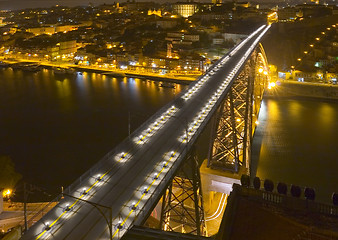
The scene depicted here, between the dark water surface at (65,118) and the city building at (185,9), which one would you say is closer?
the dark water surface at (65,118)

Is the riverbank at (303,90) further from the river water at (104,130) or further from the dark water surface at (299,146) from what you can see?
the dark water surface at (299,146)

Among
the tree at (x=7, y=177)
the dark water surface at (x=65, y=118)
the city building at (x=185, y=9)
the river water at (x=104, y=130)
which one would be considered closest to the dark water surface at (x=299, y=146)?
the river water at (x=104, y=130)

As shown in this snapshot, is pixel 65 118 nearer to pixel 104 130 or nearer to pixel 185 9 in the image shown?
pixel 104 130

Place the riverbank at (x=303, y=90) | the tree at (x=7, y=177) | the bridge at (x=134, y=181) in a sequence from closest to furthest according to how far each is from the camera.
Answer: the bridge at (x=134, y=181) → the tree at (x=7, y=177) → the riverbank at (x=303, y=90)

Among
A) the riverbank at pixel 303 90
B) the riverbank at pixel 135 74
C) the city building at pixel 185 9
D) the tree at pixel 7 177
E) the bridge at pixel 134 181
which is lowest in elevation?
A: the riverbank at pixel 135 74

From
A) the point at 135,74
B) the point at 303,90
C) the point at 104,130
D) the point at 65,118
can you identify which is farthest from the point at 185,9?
the point at 104,130

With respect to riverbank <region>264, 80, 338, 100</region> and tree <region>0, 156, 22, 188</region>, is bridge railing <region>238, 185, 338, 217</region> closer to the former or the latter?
tree <region>0, 156, 22, 188</region>
